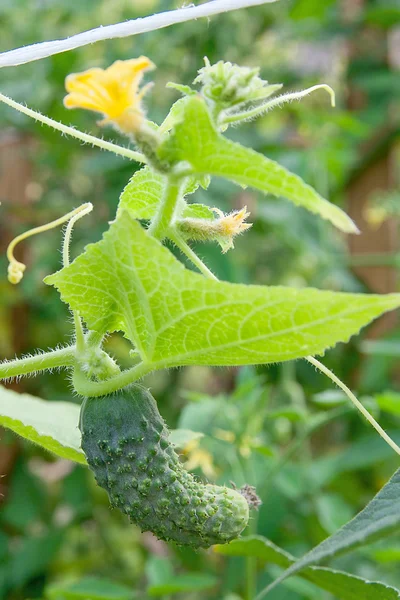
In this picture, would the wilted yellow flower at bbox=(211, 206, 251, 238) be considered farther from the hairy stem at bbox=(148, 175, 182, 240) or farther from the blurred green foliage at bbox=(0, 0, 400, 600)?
the blurred green foliage at bbox=(0, 0, 400, 600)

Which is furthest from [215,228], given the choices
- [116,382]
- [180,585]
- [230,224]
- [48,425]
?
[180,585]

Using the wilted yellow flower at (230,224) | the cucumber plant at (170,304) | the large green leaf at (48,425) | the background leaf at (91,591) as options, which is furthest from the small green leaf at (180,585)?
the wilted yellow flower at (230,224)

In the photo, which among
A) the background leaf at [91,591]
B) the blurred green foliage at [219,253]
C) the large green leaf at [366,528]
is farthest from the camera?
the blurred green foliage at [219,253]

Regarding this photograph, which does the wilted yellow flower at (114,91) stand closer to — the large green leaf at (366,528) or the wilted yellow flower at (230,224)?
the wilted yellow flower at (230,224)

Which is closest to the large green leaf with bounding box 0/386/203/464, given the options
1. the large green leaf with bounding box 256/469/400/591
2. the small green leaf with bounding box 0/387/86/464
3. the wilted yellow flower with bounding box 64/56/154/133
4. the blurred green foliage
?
the small green leaf with bounding box 0/387/86/464

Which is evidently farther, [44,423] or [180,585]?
[180,585]

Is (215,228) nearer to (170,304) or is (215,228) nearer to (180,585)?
(170,304)

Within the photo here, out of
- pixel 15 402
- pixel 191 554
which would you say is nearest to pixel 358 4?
pixel 191 554
